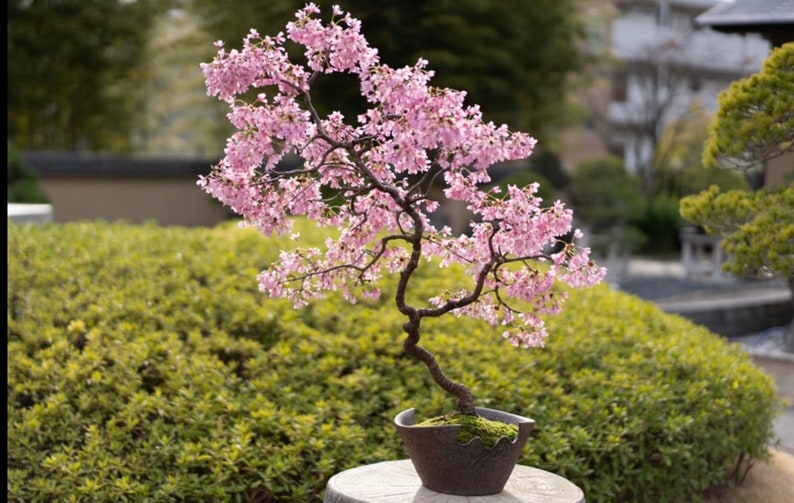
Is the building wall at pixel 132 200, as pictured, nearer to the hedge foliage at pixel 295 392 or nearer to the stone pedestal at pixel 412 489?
the hedge foliage at pixel 295 392

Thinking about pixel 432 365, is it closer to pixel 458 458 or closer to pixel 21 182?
pixel 458 458

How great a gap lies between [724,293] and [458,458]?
39.5ft

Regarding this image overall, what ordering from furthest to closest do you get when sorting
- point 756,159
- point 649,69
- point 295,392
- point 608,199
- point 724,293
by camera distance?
point 649,69
point 608,199
point 724,293
point 756,159
point 295,392

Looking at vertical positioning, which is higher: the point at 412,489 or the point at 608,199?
the point at 608,199

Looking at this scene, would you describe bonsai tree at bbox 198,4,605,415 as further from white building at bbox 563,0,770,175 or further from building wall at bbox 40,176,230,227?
white building at bbox 563,0,770,175

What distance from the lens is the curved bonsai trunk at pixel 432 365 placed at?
11.7 ft

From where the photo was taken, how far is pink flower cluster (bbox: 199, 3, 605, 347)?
3.15 metres

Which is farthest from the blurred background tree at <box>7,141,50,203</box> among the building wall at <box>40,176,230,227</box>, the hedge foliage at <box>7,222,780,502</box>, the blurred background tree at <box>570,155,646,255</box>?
the hedge foliage at <box>7,222,780,502</box>

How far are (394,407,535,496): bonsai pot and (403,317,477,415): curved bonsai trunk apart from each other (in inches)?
7.0

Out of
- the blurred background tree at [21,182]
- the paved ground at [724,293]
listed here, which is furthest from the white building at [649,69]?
the blurred background tree at [21,182]

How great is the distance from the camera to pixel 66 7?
1969 centimetres

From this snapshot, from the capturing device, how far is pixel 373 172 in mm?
3516

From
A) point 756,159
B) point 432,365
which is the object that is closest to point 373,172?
point 432,365

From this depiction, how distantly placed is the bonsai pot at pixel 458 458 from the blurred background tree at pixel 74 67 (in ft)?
55.4
